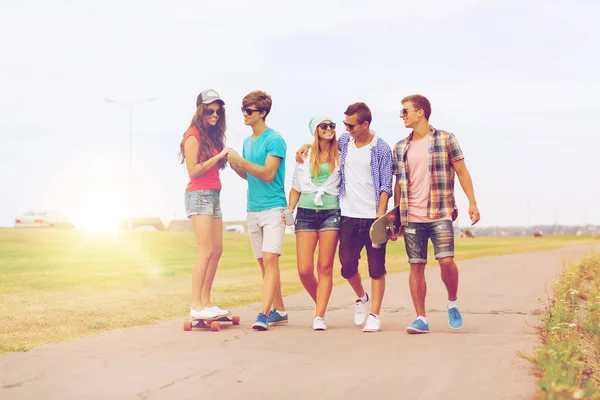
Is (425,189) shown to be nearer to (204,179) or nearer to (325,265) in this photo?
(325,265)

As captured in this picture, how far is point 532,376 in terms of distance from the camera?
5723mm

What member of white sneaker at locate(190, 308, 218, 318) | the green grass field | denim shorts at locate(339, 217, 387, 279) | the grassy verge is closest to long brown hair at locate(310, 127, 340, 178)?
denim shorts at locate(339, 217, 387, 279)

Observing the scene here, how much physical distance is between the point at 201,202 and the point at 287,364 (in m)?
2.62

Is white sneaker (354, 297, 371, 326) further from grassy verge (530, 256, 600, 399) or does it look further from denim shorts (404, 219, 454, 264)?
grassy verge (530, 256, 600, 399)

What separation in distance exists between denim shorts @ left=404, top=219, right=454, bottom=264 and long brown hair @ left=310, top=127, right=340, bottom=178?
93 cm

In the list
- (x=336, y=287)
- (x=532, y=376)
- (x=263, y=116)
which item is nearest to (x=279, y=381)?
(x=532, y=376)

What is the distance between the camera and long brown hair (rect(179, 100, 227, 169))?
8555 mm

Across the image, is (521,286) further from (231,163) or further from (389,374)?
(389,374)

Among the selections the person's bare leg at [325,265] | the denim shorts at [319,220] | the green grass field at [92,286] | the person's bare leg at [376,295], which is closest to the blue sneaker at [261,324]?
the person's bare leg at [325,265]

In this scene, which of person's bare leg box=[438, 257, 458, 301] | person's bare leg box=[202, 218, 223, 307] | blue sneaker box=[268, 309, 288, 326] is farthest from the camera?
blue sneaker box=[268, 309, 288, 326]

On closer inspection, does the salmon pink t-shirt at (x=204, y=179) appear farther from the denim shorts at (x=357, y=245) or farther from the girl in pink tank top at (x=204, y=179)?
the denim shorts at (x=357, y=245)

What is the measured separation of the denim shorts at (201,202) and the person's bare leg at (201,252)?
6cm

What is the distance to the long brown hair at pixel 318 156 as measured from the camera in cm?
832

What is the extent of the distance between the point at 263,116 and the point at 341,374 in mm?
3338
